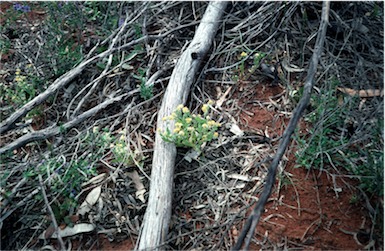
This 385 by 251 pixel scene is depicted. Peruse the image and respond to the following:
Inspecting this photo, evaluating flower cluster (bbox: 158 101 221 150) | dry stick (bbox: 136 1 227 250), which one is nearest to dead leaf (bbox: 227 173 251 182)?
flower cluster (bbox: 158 101 221 150)

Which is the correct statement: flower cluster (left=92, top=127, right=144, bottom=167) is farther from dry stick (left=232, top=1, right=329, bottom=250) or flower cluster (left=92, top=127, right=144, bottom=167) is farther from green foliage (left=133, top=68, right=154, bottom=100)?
dry stick (left=232, top=1, right=329, bottom=250)

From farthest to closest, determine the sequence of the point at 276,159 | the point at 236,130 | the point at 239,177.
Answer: the point at 236,130, the point at 239,177, the point at 276,159

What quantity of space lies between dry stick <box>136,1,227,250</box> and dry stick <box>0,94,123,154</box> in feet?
1.39

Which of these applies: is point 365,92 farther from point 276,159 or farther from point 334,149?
point 276,159

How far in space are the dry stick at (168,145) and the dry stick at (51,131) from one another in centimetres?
42

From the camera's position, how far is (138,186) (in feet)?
9.04

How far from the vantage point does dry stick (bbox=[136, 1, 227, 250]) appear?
2.45 m

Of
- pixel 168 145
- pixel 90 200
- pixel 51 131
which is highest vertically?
pixel 51 131

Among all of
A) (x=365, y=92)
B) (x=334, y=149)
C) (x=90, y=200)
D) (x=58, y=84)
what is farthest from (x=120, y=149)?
(x=365, y=92)

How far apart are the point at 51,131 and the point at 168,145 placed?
2.79 feet

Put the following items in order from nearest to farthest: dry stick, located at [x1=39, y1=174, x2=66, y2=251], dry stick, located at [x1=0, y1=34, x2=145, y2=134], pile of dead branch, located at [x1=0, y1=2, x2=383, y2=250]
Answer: dry stick, located at [x1=39, y1=174, x2=66, y2=251] < pile of dead branch, located at [x1=0, y1=2, x2=383, y2=250] < dry stick, located at [x1=0, y1=34, x2=145, y2=134]

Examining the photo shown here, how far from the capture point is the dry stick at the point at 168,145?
96.3 inches

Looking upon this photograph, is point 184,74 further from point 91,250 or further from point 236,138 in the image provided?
point 91,250

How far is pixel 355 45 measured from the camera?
3250mm
